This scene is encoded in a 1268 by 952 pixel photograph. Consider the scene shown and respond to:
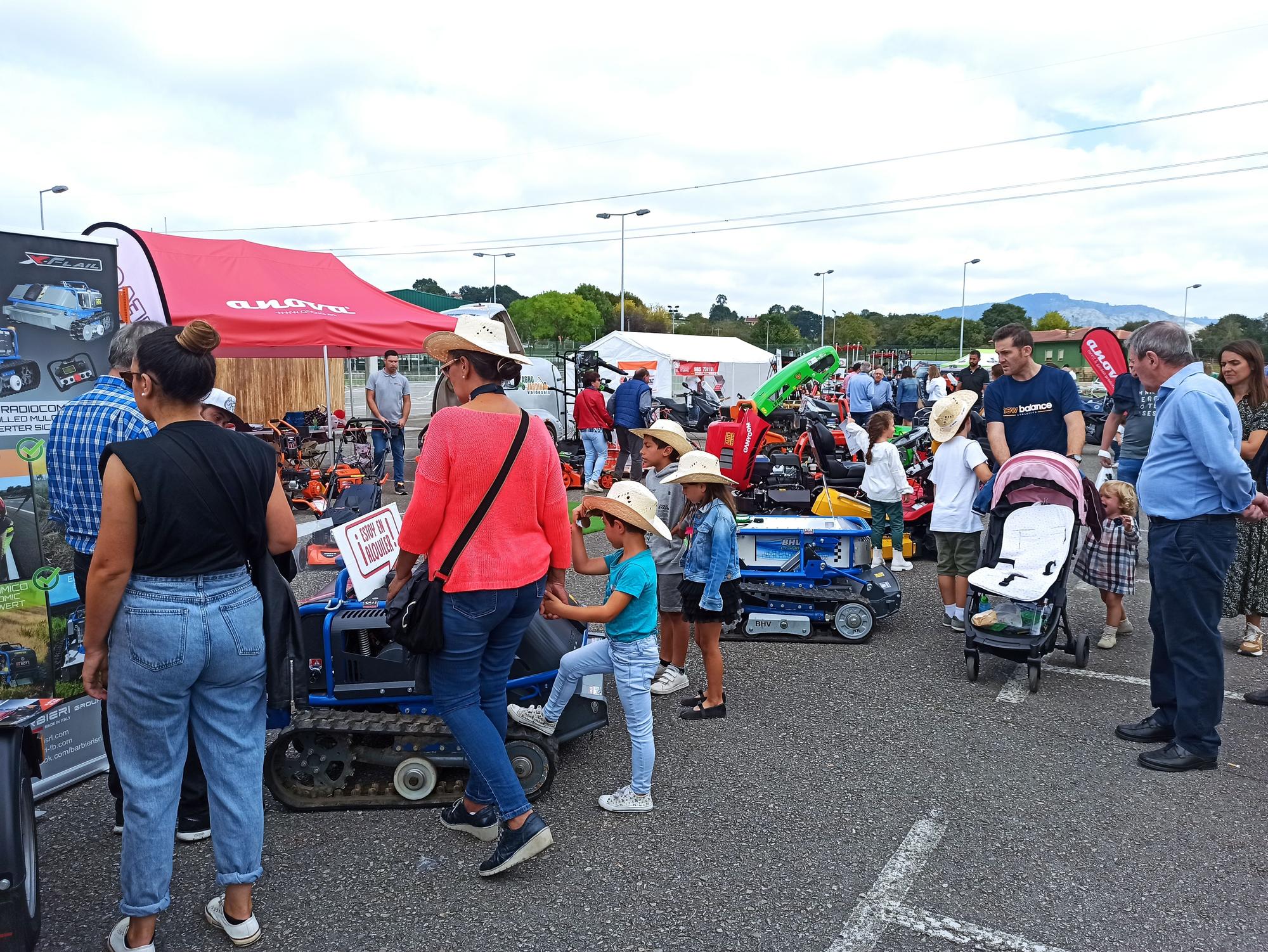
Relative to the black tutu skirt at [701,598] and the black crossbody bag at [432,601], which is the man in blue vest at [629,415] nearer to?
the black tutu skirt at [701,598]

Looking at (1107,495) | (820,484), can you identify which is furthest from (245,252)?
(1107,495)

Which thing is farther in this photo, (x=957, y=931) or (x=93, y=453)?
(x=93, y=453)

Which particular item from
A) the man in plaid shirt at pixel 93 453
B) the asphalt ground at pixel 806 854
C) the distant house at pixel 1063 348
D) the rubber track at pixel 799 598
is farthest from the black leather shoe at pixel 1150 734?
the distant house at pixel 1063 348

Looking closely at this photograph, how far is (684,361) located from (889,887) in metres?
25.0

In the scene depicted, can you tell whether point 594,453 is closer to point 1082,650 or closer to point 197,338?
point 1082,650

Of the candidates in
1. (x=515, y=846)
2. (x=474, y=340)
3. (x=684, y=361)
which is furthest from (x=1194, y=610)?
(x=684, y=361)

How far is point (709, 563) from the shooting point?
15.0ft

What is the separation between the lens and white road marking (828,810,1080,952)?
2906mm

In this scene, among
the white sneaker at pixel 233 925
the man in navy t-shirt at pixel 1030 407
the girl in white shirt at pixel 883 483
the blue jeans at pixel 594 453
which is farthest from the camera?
the blue jeans at pixel 594 453

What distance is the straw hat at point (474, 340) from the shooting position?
3.10 meters

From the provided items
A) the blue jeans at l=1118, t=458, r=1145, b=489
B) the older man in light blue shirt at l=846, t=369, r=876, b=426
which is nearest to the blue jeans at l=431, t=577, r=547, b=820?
the blue jeans at l=1118, t=458, r=1145, b=489

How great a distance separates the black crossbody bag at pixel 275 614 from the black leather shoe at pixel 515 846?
952mm

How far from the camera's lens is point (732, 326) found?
71438 mm

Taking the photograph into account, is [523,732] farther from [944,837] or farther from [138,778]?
[944,837]
